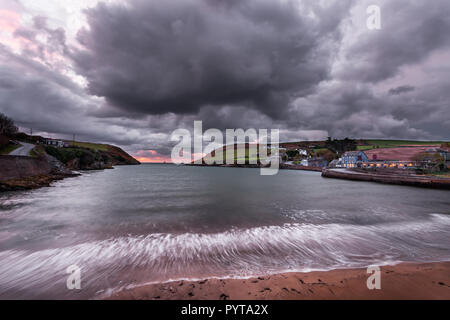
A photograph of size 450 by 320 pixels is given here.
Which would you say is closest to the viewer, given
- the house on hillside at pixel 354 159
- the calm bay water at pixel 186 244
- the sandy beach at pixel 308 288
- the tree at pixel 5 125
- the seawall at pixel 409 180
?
the sandy beach at pixel 308 288

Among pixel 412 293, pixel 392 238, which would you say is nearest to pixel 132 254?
pixel 412 293

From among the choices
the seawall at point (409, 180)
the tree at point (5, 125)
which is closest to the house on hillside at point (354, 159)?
the seawall at point (409, 180)

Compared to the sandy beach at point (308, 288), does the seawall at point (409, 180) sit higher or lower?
lower

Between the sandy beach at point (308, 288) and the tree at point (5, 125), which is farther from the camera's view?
the tree at point (5, 125)

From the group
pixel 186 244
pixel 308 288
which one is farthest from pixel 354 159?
pixel 186 244

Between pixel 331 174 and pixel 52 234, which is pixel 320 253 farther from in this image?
pixel 331 174

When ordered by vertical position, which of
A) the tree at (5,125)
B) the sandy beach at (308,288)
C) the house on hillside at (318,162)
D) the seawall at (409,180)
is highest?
the tree at (5,125)

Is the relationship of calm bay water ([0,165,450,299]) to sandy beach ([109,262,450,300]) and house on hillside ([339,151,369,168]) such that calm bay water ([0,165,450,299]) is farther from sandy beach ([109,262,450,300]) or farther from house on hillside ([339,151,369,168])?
house on hillside ([339,151,369,168])

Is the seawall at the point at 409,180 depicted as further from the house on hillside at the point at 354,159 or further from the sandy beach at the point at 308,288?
the house on hillside at the point at 354,159

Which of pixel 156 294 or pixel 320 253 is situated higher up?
pixel 156 294

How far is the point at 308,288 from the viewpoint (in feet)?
13.0

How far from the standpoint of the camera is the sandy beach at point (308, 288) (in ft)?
12.2

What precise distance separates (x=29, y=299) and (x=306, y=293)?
6.60 metres

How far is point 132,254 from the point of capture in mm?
5910
